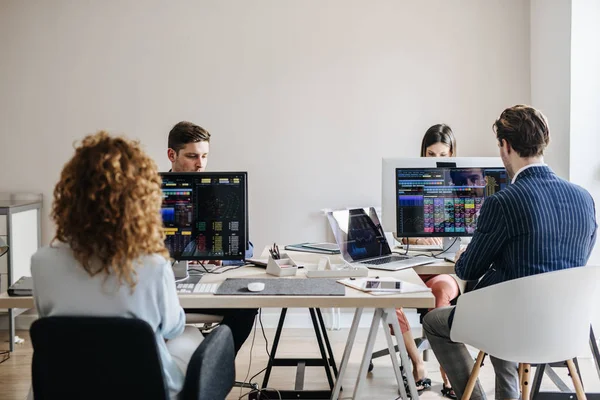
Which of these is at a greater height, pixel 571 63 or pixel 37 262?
pixel 571 63

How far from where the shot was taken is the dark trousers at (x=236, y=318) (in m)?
2.81

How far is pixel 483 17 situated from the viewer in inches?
169

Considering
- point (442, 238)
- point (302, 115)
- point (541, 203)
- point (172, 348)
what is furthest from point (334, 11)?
point (172, 348)

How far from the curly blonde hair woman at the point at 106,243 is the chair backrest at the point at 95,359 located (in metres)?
0.06

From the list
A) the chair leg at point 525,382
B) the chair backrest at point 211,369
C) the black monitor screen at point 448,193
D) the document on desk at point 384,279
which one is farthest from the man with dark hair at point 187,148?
the chair leg at point 525,382

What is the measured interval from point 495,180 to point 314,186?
5.10 feet

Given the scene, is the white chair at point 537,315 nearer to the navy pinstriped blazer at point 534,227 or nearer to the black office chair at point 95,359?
the navy pinstriped blazer at point 534,227

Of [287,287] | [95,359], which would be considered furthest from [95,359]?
[287,287]

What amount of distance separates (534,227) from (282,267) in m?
1.01

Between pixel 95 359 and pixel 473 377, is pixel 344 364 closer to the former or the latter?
pixel 473 377

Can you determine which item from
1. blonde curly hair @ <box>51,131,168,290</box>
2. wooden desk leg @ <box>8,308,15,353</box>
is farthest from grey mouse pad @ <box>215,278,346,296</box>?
wooden desk leg @ <box>8,308,15,353</box>

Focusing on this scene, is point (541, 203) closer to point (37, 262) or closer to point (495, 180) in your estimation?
point (495, 180)

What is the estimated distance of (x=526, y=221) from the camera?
2223 millimetres

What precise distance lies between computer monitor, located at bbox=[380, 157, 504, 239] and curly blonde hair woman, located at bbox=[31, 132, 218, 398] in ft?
5.27
